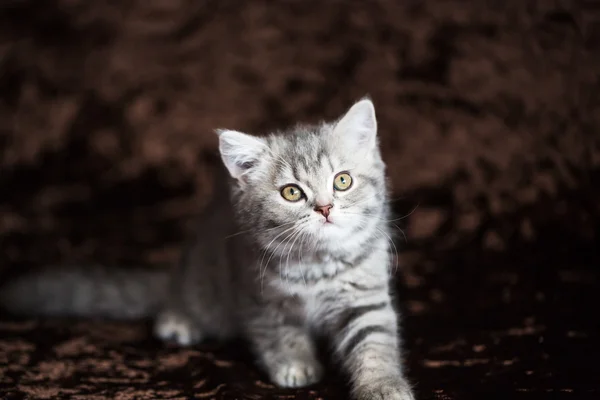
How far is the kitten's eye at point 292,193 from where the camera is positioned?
1.55m

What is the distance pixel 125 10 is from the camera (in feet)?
9.00

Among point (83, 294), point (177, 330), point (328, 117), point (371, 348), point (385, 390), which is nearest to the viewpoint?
point (385, 390)

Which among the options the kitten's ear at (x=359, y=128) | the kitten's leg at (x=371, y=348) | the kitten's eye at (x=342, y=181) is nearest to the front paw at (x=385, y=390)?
the kitten's leg at (x=371, y=348)

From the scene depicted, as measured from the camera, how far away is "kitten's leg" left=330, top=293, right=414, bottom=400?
57.2 inches

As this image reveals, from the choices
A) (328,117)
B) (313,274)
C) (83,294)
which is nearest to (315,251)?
→ (313,274)

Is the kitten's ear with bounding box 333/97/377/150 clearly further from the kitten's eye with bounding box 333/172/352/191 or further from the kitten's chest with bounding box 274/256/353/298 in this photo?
the kitten's chest with bounding box 274/256/353/298

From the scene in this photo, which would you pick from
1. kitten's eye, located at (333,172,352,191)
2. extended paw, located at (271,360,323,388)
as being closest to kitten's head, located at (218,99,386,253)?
kitten's eye, located at (333,172,352,191)

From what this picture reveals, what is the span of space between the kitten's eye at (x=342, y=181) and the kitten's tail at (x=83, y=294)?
2.62ft

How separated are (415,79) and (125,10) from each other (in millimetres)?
1178

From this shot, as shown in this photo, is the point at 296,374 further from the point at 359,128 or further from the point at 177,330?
the point at 359,128

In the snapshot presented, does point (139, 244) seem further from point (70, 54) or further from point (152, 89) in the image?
point (70, 54)

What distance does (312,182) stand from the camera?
5.03ft

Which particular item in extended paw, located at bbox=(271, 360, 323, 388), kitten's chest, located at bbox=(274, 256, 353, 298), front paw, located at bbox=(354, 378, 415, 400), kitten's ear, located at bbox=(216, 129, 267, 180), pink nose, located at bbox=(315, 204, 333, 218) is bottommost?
front paw, located at bbox=(354, 378, 415, 400)

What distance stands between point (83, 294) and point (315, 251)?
2.81ft
